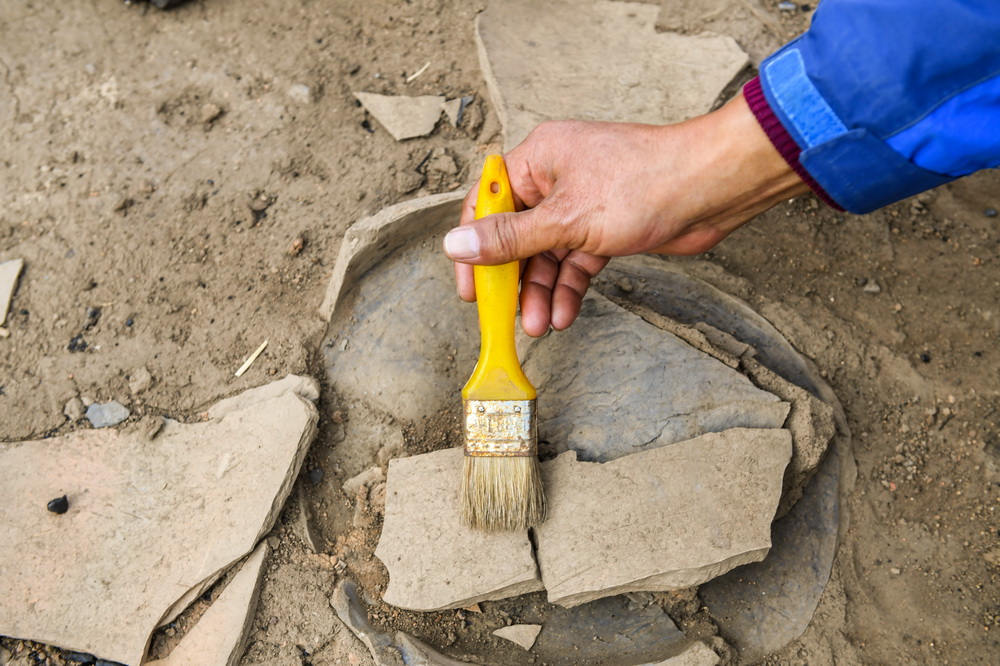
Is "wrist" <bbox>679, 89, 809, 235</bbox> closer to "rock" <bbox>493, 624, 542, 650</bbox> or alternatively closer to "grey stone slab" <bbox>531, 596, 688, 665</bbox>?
"grey stone slab" <bbox>531, 596, 688, 665</bbox>

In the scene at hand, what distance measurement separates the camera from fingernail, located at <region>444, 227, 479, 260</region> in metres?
2.07

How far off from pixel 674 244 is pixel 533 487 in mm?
911

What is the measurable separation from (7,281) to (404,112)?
1740mm

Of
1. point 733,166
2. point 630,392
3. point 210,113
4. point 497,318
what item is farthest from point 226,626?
point 210,113

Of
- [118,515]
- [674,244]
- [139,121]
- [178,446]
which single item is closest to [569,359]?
[674,244]

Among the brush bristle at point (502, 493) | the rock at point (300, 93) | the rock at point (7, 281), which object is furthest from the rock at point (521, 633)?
the rock at point (300, 93)

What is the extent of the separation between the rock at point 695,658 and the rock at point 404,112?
88.0 inches

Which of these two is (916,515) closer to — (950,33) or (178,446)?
(950,33)

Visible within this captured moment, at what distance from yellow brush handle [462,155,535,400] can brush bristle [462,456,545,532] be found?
193 millimetres

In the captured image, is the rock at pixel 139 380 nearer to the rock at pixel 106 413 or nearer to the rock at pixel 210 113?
the rock at pixel 106 413

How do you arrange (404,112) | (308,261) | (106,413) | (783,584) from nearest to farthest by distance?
(783,584)
(106,413)
(308,261)
(404,112)

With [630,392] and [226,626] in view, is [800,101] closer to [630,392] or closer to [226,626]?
[630,392]

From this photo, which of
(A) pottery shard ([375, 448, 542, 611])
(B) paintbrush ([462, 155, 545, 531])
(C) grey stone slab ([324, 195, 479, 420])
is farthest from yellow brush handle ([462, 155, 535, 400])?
(C) grey stone slab ([324, 195, 479, 420])

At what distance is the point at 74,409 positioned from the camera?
2.60 metres
